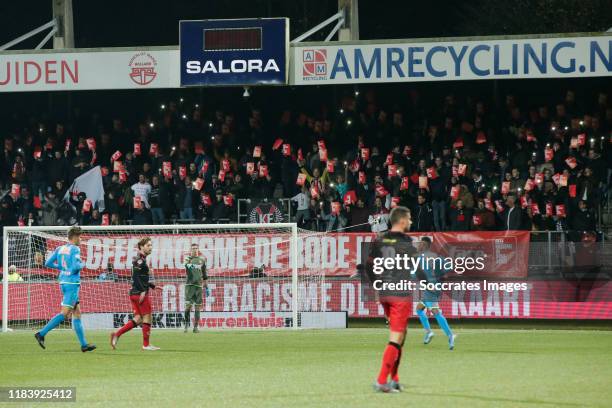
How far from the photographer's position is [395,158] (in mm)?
28984

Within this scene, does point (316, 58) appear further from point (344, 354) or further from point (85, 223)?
point (344, 354)

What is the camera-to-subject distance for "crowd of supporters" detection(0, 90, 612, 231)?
27062 millimetres

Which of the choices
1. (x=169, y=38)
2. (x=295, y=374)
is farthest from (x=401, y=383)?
(x=169, y=38)

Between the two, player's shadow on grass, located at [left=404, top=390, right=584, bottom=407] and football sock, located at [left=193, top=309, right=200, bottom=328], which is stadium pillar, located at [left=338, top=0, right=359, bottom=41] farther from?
player's shadow on grass, located at [left=404, top=390, right=584, bottom=407]

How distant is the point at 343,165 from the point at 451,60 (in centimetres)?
445

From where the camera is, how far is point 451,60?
27.2 meters

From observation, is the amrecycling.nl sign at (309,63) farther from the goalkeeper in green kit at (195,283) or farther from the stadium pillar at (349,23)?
the goalkeeper in green kit at (195,283)

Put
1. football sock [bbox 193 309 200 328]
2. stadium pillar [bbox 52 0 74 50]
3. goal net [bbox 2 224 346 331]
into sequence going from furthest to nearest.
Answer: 1. stadium pillar [bbox 52 0 74 50]
2. goal net [bbox 2 224 346 331]
3. football sock [bbox 193 309 200 328]

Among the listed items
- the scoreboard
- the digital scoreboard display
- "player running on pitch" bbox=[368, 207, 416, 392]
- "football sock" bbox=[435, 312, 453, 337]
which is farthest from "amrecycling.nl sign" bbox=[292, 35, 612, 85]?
"player running on pitch" bbox=[368, 207, 416, 392]

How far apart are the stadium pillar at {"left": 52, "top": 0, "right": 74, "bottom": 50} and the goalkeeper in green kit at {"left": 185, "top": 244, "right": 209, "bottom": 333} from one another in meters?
8.16

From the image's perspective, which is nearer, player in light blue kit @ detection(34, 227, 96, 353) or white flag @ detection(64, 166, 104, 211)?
player in light blue kit @ detection(34, 227, 96, 353)

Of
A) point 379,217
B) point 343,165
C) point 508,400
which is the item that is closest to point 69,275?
point 508,400

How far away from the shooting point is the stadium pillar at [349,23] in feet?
91.4

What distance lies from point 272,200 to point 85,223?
18.4 feet
